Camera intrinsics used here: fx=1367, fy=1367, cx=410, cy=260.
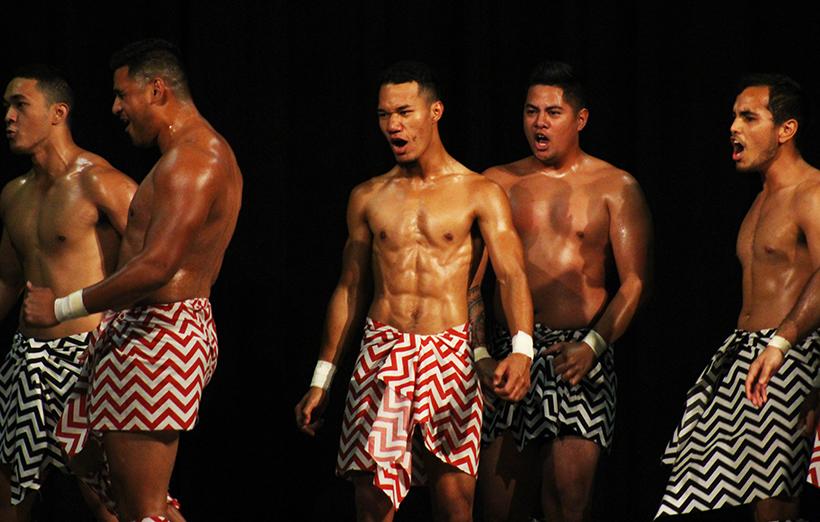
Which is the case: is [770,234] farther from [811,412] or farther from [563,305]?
[563,305]

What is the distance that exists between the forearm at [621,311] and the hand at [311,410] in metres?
0.85

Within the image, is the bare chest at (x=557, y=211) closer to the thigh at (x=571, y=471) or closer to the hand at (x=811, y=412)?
the thigh at (x=571, y=471)

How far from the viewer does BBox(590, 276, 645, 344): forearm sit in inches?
161

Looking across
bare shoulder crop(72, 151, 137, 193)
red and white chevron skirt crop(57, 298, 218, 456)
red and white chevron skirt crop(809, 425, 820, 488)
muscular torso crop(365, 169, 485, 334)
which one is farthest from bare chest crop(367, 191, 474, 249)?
red and white chevron skirt crop(809, 425, 820, 488)

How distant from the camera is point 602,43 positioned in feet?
15.4

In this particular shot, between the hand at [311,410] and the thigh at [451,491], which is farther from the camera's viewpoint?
the hand at [311,410]

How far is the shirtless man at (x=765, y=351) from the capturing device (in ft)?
12.4

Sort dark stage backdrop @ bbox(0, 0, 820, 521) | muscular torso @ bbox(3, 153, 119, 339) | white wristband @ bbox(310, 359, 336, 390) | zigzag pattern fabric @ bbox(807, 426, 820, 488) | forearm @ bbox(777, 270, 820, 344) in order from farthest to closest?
dark stage backdrop @ bbox(0, 0, 820, 521), muscular torso @ bbox(3, 153, 119, 339), white wristband @ bbox(310, 359, 336, 390), forearm @ bbox(777, 270, 820, 344), zigzag pattern fabric @ bbox(807, 426, 820, 488)

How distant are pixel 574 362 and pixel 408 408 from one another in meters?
0.52

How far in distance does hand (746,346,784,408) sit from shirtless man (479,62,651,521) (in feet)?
1.73

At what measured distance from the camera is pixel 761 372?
3.66 meters

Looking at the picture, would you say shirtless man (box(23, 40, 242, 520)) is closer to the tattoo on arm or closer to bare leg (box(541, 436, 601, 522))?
the tattoo on arm

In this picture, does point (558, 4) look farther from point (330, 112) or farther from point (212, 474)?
point (212, 474)

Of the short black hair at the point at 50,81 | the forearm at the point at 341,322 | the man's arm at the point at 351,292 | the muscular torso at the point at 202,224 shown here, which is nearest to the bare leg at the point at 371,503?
the man's arm at the point at 351,292
